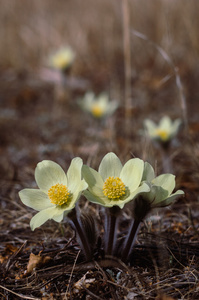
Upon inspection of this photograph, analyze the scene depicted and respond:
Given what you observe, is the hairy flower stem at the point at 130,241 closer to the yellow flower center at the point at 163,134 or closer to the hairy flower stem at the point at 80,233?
the hairy flower stem at the point at 80,233

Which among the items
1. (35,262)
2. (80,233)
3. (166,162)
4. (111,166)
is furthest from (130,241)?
(166,162)

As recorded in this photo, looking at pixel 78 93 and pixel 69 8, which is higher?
pixel 69 8

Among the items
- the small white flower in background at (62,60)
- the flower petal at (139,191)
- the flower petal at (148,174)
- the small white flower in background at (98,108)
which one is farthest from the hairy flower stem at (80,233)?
the small white flower in background at (62,60)

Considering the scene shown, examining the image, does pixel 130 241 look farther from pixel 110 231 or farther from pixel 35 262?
pixel 35 262

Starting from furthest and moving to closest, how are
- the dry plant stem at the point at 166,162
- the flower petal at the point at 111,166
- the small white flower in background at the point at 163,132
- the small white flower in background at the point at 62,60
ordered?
the small white flower in background at the point at 62,60 → the small white flower in background at the point at 163,132 → the dry plant stem at the point at 166,162 → the flower petal at the point at 111,166

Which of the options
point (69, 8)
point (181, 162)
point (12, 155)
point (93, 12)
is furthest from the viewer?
point (69, 8)

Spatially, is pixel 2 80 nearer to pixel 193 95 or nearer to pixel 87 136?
pixel 87 136

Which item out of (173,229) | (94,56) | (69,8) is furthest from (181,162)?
(69,8)

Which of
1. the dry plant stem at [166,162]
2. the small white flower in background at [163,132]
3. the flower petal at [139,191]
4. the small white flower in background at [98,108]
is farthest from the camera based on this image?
the small white flower in background at [98,108]
